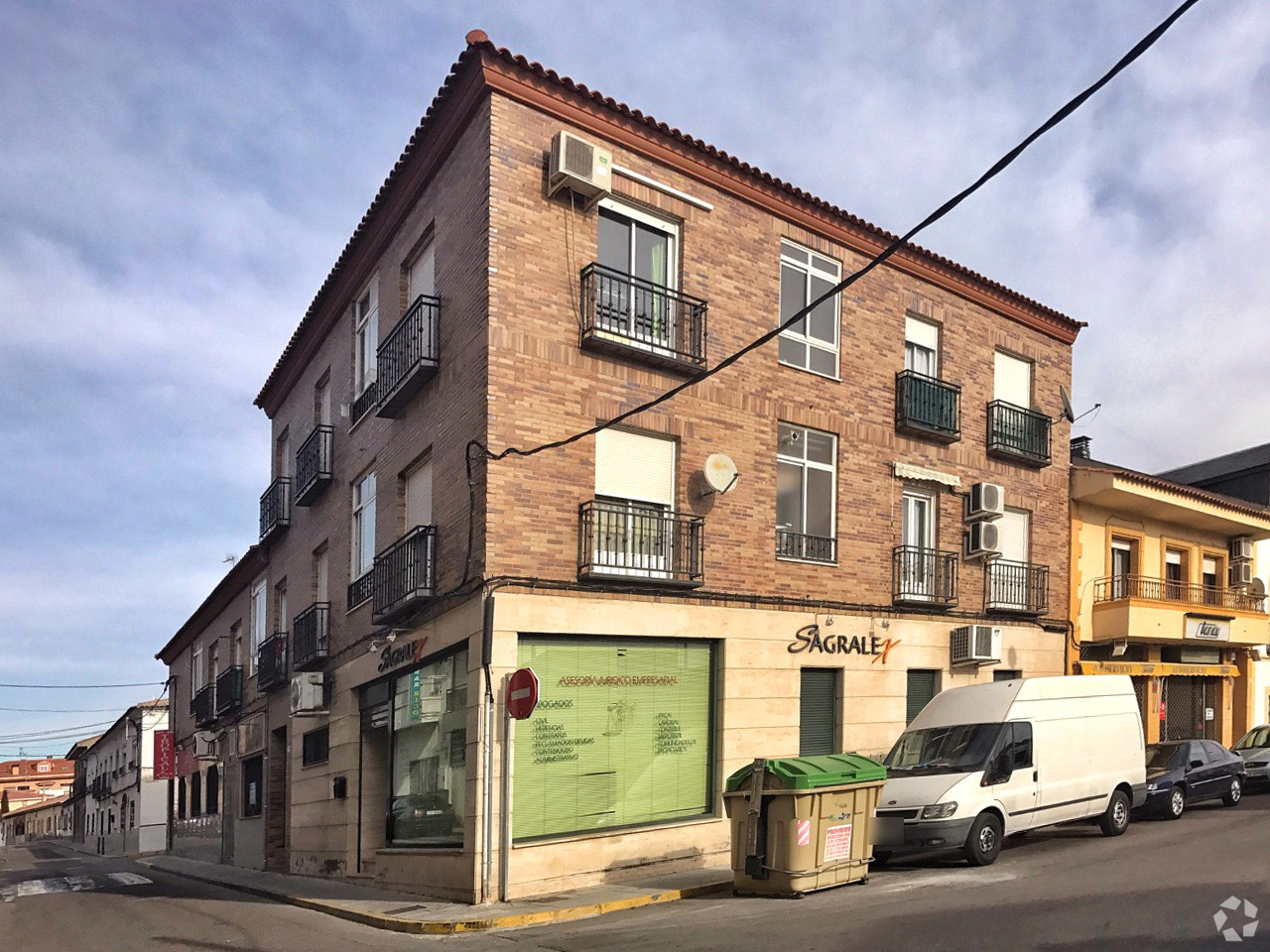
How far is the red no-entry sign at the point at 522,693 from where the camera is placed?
1288cm

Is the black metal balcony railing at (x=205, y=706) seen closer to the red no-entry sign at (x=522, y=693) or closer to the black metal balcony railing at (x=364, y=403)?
the black metal balcony railing at (x=364, y=403)

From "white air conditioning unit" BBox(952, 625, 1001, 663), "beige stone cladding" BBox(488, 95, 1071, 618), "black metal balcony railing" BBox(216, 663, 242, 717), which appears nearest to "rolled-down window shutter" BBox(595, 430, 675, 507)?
"beige stone cladding" BBox(488, 95, 1071, 618)

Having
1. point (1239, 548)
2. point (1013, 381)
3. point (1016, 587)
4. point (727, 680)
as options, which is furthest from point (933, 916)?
point (1239, 548)

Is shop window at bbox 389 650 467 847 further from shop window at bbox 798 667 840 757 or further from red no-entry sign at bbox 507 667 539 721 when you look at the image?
shop window at bbox 798 667 840 757

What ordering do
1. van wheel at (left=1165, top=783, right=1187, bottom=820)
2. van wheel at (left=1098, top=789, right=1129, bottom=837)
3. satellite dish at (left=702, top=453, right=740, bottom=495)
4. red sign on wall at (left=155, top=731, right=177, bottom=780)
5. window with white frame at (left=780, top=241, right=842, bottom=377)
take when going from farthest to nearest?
red sign on wall at (left=155, top=731, right=177, bottom=780) → window with white frame at (left=780, top=241, right=842, bottom=377) → van wheel at (left=1165, top=783, right=1187, bottom=820) → satellite dish at (left=702, top=453, right=740, bottom=495) → van wheel at (left=1098, top=789, right=1129, bottom=837)

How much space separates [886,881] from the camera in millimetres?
12469

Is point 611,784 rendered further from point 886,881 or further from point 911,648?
point 911,648

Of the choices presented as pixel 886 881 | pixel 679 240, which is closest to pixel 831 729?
pixel 886 881

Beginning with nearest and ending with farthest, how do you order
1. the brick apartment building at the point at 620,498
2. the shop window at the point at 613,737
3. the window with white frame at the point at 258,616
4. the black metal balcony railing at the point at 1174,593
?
the shop window at the point at 613,737, the brick apartment building at the point at 620,498, the black metal balcony railing at the point at 1174,593, the window with white frame at the point at 258,616

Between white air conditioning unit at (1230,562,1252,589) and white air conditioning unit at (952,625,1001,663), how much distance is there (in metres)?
11.2

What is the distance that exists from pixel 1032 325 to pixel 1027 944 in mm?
15743

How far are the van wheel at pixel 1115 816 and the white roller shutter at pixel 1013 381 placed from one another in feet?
26.5

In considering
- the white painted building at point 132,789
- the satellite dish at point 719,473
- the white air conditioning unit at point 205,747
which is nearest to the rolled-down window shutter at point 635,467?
the satellite dish at point 719,473

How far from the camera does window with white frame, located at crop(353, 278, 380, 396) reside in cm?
1962
